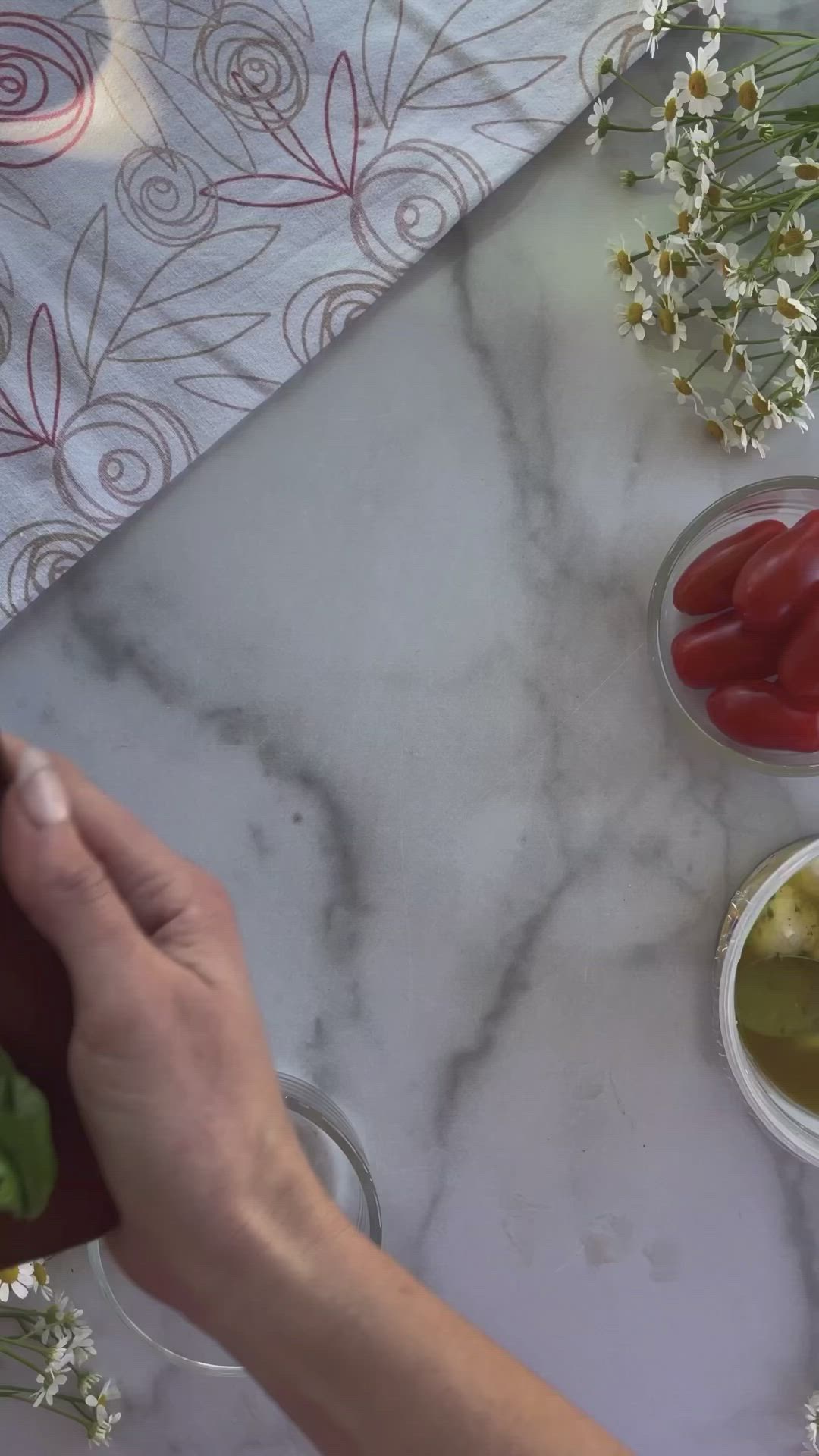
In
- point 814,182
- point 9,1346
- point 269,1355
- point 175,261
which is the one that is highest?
point 814,182

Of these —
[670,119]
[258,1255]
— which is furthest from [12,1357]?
[670,119]

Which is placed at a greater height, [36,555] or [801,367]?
[801,367]

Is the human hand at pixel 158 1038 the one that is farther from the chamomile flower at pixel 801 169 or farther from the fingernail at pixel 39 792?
the chamomile flower at pixel 801 169

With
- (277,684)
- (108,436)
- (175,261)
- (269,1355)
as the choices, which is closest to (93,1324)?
(269,1355)

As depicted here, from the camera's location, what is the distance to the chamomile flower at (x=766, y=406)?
2.22ft

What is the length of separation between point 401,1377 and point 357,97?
71 cm

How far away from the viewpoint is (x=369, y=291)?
70 cm

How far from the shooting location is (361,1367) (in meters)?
0.48

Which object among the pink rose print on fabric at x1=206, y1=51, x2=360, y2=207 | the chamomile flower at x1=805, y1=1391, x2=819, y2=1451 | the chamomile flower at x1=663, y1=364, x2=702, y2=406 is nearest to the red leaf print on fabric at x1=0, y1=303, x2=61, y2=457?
the pink rose print on fabric at x1=206, y1=51, x2=360, y2=207

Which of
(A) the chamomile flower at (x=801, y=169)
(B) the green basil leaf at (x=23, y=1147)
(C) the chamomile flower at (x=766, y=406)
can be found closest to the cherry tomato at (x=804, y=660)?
(C) the chamomile flower at (x=766, y=406)

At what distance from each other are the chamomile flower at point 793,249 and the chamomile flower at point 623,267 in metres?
0.09

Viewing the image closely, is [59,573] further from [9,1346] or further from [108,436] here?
[9,1346]

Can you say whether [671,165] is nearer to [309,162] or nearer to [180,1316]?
[309,162]

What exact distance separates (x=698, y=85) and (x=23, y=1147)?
67cm
